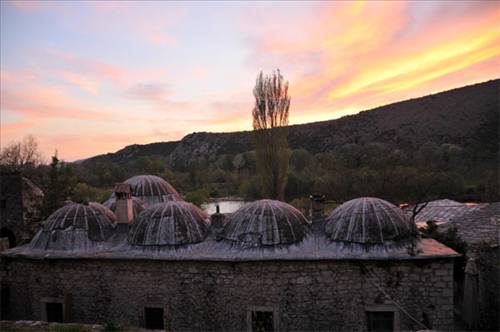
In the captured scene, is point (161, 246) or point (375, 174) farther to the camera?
point (375, 174)

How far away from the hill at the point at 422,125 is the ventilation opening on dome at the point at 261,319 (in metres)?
44.4

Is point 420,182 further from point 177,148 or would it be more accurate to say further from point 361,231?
point 177,148

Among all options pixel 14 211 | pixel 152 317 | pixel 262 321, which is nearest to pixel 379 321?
pixel 262 321

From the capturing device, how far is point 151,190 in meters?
17.2

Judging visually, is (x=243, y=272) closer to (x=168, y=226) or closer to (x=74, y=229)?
(x=168, y=226)

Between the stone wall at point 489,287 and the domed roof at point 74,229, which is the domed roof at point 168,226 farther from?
the stone wall at point 489,287

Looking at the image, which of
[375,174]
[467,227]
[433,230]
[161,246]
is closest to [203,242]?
[161,246]

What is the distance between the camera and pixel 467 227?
14.0 m

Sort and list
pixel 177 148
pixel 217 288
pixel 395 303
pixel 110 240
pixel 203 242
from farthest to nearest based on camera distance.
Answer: pixel 177 148
pixel 110 240
pixel 203 242
pixel 217 288
pixel 395 303

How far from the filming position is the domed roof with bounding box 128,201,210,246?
11.0 metres

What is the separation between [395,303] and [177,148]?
8954cm

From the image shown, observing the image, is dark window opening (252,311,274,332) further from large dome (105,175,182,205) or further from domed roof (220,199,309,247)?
large dome (105,175,182,205)

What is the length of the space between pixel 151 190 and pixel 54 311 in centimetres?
689

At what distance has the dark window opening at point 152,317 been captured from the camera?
1063cm
